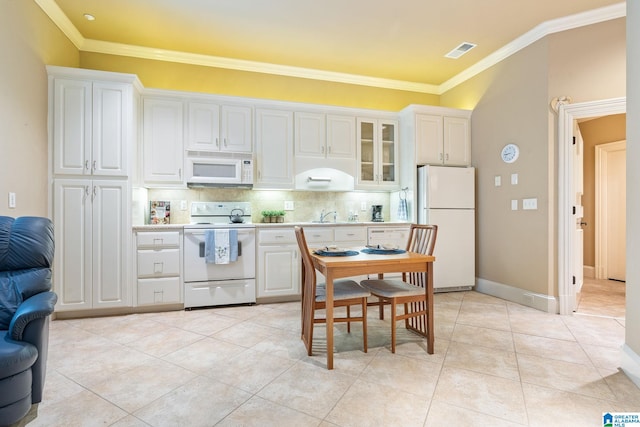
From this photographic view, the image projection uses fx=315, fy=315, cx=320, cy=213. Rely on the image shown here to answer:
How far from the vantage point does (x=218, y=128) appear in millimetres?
3783

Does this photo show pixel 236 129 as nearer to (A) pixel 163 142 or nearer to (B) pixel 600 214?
(A) pixel 163 142

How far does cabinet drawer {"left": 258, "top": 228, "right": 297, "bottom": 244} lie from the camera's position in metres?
3.66

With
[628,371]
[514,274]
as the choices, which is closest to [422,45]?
[514,274]

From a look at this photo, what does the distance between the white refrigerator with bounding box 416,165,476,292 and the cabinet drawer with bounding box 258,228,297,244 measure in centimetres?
174

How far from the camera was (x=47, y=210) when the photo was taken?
9.87 ft

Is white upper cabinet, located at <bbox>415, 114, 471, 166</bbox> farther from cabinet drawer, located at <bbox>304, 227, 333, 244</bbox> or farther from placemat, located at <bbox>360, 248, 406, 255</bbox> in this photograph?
placemat, located at <bbox>360, 248, 406, 255</bbox>

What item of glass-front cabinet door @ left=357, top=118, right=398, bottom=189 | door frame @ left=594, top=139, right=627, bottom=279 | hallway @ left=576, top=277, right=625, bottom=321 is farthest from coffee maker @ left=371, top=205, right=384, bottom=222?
door frame @ left=594, top=139, right=627, bottom=279

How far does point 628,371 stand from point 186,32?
4764 millimetres

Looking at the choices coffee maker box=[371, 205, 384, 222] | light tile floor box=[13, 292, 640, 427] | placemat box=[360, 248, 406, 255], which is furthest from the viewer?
coffee maker box=[371, 205, 384, 222]

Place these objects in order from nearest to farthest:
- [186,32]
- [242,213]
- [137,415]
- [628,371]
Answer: [137,415]
[628,371]
[186,32]
[242,213]

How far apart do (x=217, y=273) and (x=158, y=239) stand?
72 centimetres

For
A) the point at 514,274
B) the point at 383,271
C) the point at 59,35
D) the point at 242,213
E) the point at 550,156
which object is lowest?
the point at 514,274

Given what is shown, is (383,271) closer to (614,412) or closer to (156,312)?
(614,412)

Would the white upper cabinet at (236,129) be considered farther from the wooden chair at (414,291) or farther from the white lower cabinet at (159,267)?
the wooden chair at (414,291)
